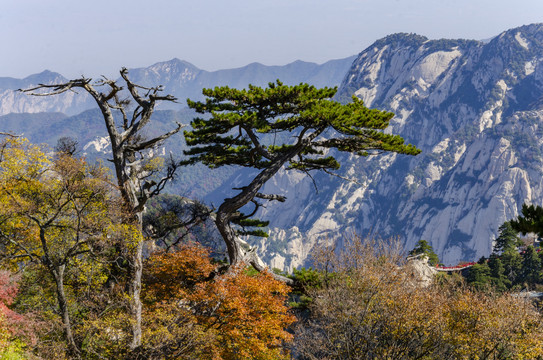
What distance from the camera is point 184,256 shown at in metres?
22.0

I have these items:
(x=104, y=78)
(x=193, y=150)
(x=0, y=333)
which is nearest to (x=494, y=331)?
(x=193, y=150)

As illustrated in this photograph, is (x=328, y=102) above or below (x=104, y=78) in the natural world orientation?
below

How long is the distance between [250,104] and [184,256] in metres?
9.05

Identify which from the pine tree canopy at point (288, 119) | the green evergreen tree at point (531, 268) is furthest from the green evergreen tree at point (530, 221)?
the green evergreen tree at point (531, 268)

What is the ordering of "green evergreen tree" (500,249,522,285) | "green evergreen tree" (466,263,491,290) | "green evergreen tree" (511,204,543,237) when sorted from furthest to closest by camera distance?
"green evergreen tree" (500,249,522,285) → "green evergreen tree" (466,263,491,290) → "green evergreen tree" (511,204,543,237)

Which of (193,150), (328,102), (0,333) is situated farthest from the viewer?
(193,150)

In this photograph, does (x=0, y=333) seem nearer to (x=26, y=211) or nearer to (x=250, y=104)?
(x=26, y=211)

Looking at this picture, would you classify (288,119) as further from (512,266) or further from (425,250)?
(512,266)

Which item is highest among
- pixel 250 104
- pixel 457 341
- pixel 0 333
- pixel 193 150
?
pixel 250 104

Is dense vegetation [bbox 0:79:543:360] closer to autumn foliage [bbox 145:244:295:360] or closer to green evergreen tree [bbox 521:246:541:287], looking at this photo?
autumn foliage [bbox 145:244:295:360]

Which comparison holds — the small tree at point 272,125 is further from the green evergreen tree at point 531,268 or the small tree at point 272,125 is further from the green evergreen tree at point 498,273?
the green evergreen tree at point 531,268

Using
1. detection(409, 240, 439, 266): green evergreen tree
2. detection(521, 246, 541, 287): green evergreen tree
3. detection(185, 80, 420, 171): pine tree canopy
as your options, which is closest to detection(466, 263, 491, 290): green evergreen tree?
detection(521, 246, 541, 287): green evergreen tree

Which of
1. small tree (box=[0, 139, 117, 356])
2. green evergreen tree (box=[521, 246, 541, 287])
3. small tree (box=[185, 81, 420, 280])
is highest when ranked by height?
small tree (box=[185, 81, 420, 280])

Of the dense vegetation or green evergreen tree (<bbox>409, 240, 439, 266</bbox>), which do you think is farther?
green evergreen tree (<bbox>409, 240, 439, 266</bbox>)
